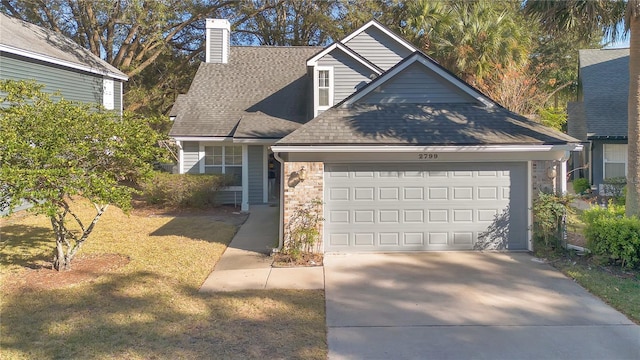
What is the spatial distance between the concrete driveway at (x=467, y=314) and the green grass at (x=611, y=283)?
0.18 m

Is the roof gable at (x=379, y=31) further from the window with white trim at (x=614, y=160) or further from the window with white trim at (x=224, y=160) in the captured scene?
the window with white trim at (x=614, y=160)

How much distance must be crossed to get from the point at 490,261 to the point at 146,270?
6.70m

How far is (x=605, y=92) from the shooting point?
19766 millimetres

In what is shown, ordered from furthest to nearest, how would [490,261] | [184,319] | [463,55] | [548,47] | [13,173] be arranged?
[548,47], [463,55], [490,261], [13,173], [184,319]

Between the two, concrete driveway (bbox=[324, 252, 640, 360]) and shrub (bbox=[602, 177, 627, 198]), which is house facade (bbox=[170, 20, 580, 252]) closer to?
concrete driveway (bbox=[324, 252, 640, 360])

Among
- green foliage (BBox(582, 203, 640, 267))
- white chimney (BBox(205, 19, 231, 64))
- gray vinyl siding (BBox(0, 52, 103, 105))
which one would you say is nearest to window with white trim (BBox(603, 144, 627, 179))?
green foliage (BBox(582, 203, 640, 267))

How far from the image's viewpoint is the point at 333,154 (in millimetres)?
9312

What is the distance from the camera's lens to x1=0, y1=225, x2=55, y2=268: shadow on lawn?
869cm

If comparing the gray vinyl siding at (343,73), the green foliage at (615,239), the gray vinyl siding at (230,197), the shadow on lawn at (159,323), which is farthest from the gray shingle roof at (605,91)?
the shadow on lawn at (159,323)

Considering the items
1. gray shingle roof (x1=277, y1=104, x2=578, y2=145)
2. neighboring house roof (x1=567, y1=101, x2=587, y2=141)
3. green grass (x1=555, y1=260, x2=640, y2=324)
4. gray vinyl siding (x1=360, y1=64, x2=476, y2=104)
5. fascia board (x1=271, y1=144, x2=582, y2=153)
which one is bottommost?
green grass (x1=555, y1=260, x2=640, y2=324)

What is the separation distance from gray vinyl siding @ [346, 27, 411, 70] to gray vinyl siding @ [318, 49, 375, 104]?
43.2 inches

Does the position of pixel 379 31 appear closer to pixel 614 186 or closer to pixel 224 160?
pixel 224 160

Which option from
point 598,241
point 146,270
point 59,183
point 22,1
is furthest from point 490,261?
point 22,1

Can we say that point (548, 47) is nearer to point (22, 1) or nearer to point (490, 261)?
point (490, 261)
